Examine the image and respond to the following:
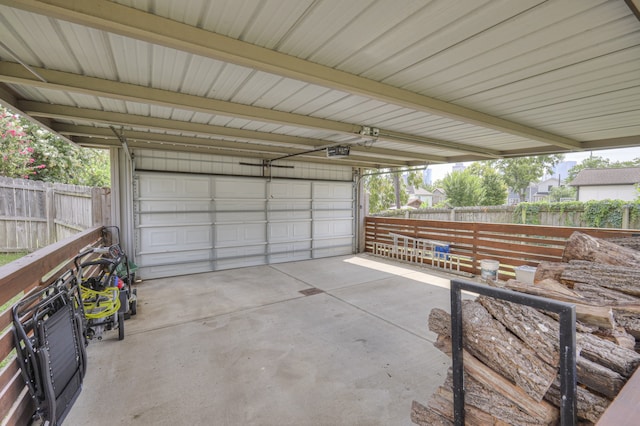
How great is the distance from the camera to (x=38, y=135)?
306 inches

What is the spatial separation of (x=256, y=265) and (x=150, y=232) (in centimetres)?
239

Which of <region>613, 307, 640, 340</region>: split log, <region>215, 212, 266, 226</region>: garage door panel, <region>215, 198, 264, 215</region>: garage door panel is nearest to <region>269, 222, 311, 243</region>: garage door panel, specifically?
<region>215, 212, 266, 226</region>: garage door panel

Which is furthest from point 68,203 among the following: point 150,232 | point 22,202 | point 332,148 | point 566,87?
point 566,87

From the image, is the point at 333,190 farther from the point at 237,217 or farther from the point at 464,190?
the point at 464,190

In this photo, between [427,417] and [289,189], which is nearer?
[427,417]

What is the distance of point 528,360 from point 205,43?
232 centimetres

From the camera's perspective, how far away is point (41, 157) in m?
7.93

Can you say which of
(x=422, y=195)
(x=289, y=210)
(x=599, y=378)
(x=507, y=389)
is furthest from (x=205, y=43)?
(x=422, y=195)

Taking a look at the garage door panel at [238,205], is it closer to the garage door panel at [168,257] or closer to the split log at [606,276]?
the garage door panel at [168,257]

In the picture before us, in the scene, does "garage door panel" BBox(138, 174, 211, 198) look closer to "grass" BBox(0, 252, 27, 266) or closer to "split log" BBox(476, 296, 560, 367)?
"grass" BBox(0, 252, 27, 266)

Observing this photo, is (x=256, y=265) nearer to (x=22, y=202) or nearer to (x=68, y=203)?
(x=68, y=203)

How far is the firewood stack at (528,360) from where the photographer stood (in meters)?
1.14

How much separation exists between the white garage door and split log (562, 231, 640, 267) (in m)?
5.89

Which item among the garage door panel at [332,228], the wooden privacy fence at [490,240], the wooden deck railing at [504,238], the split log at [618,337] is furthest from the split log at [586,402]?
the garage door panel at [332,228]
